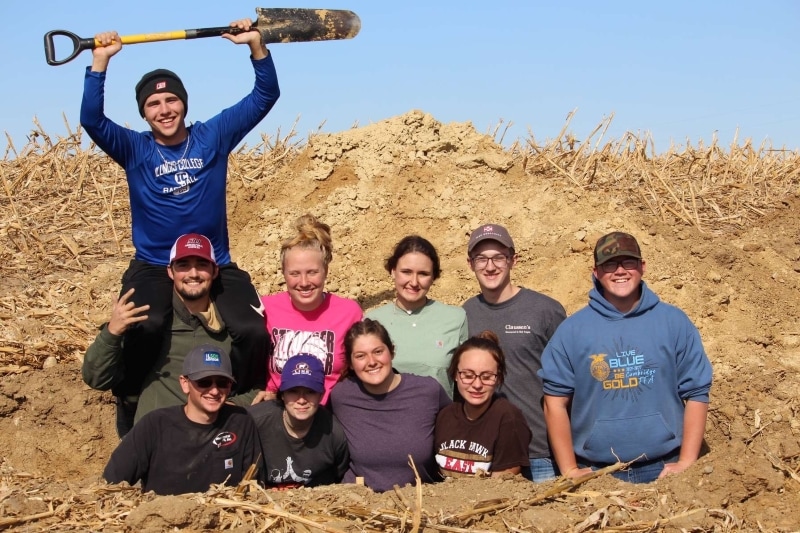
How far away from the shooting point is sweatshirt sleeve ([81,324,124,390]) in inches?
197

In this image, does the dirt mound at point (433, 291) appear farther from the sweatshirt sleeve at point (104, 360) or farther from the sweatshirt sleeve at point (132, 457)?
the sweatshirt sleeve at point (104, 360)

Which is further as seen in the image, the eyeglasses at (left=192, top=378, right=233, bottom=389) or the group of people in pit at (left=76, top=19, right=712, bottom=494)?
the group of people in pit at (left=76, top=19, right=712, bottom=494)

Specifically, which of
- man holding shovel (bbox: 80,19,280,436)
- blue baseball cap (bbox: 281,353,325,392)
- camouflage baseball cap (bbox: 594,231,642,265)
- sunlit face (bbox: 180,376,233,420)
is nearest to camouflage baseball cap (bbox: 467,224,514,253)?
camouflage baseball cap (bbox: 594,231,642,265)

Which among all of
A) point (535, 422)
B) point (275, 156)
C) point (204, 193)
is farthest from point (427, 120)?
point (535, 422)

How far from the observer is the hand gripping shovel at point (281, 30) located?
219 inches

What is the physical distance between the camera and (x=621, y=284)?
493 centimetres

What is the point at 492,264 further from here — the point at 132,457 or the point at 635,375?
the point at 132,457

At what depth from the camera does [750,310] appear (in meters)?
7.62

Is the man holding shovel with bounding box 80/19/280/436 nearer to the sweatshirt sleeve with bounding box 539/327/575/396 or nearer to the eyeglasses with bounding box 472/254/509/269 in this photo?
the eyeglasses with bounding box 472/254/509/269

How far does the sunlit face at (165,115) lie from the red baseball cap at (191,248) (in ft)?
2.29

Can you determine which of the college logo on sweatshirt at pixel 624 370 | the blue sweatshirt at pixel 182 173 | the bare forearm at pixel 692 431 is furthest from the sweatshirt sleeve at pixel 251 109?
the bare forearm at pixel 692 431

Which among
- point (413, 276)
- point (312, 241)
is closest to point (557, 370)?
point (413, 276)

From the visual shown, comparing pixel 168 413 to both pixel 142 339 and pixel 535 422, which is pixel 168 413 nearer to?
pixel 142 339

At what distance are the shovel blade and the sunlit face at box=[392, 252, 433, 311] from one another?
1.80 meters
